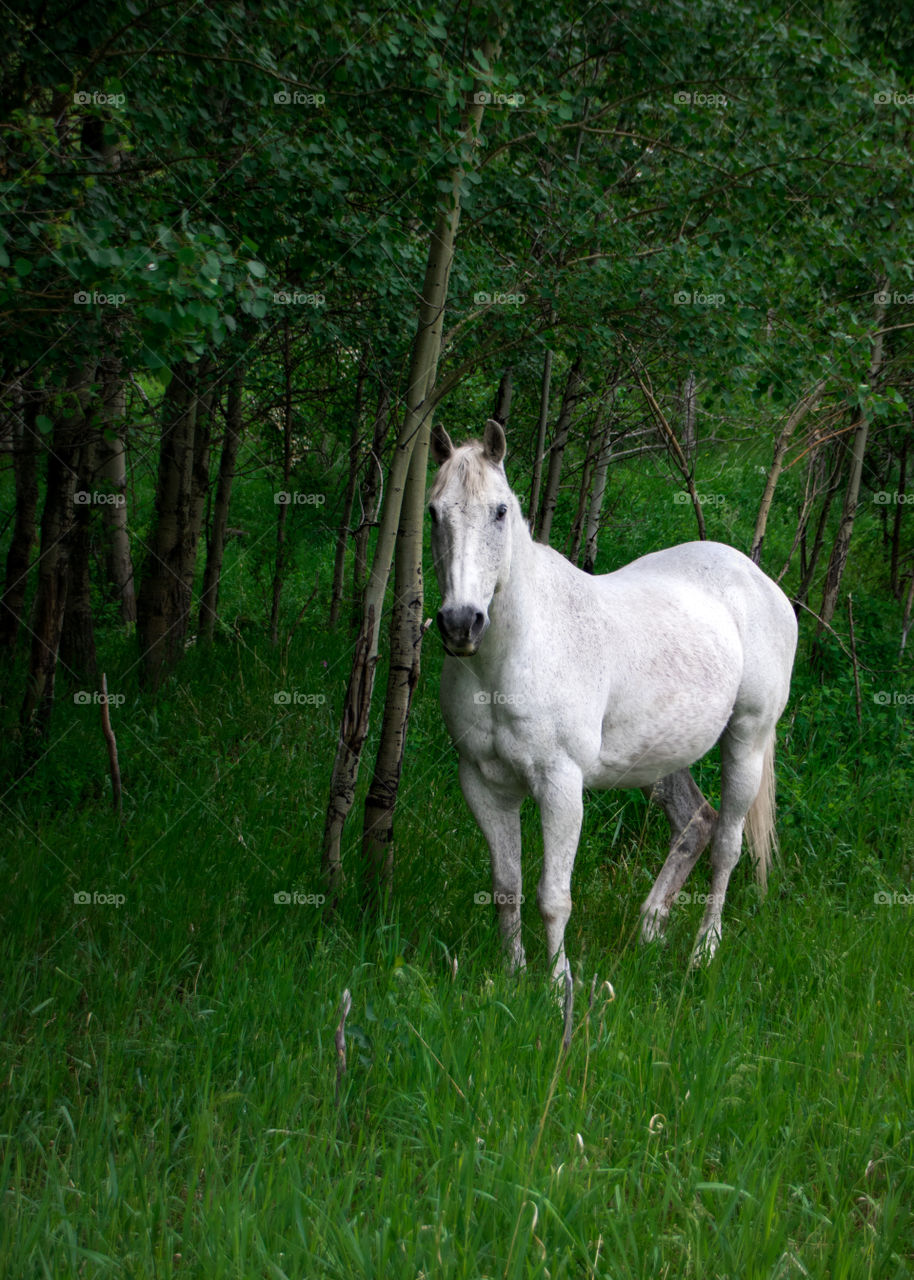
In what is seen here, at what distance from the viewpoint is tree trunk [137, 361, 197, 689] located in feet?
23.1

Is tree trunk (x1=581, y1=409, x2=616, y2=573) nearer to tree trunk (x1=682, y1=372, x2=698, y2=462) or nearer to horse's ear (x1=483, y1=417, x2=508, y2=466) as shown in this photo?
tree trunk (x1=682, y1=372, x2=698, y2=462)

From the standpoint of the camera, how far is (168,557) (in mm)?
7227

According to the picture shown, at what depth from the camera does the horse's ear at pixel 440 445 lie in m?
3.78

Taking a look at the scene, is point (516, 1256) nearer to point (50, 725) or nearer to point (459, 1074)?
point (459, 1074)

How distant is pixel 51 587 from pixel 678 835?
12.8ft

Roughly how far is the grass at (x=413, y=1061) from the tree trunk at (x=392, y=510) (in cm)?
43

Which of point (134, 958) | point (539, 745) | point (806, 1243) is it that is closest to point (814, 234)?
point (539, 745)

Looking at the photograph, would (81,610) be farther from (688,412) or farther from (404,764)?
(688,412)

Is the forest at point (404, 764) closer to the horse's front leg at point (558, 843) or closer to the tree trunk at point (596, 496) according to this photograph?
the horse's front leg at point (558, 843)

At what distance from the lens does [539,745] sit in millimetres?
4012

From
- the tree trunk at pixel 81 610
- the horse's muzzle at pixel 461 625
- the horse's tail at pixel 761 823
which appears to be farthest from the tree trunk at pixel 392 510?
the tree trunk at pixel 81 610

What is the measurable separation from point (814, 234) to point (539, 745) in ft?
8.68

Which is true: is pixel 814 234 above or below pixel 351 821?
above

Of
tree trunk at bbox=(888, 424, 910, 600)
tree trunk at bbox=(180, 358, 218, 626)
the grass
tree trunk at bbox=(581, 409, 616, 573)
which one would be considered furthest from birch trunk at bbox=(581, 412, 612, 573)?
the grass
